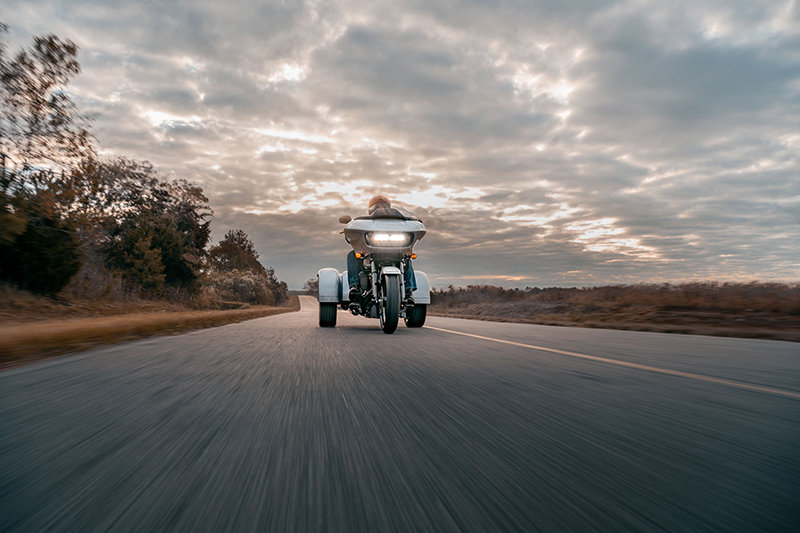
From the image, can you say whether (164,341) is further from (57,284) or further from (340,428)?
(57,284)

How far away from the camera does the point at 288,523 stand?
5.41 ft

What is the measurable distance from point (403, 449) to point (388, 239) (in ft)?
28.1

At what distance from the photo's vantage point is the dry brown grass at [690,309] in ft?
35.8

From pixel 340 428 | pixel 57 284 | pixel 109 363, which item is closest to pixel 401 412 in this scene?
pixel 340 428

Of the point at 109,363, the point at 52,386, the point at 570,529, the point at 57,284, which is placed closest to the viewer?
the point at 570,529

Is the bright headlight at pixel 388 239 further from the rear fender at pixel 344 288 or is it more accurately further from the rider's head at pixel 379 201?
the rear fender at pixel 344 288

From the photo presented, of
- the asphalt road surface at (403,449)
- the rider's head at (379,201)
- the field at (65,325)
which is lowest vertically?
the asphalt road surface at (403,449)

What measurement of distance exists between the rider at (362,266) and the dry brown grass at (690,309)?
494 cm

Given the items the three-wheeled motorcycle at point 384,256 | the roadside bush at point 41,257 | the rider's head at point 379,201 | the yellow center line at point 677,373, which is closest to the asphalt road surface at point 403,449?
the yellow center line at point 677,373

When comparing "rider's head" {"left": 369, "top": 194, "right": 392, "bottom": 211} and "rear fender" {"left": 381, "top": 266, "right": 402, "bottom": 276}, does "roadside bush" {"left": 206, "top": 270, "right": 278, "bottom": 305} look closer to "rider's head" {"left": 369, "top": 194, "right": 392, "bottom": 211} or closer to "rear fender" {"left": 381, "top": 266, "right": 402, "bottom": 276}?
"rider's head" {"left": 369, "top": 194, "right": 392, "bottom": 211}

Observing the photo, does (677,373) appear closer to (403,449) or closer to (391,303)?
(403,449)

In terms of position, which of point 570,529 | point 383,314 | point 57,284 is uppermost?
point 57,284

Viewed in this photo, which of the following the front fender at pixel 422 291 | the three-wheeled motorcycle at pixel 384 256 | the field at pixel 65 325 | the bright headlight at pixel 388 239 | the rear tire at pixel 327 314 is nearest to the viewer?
the field at pixel 65 325

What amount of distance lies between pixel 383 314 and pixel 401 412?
7.38 m
